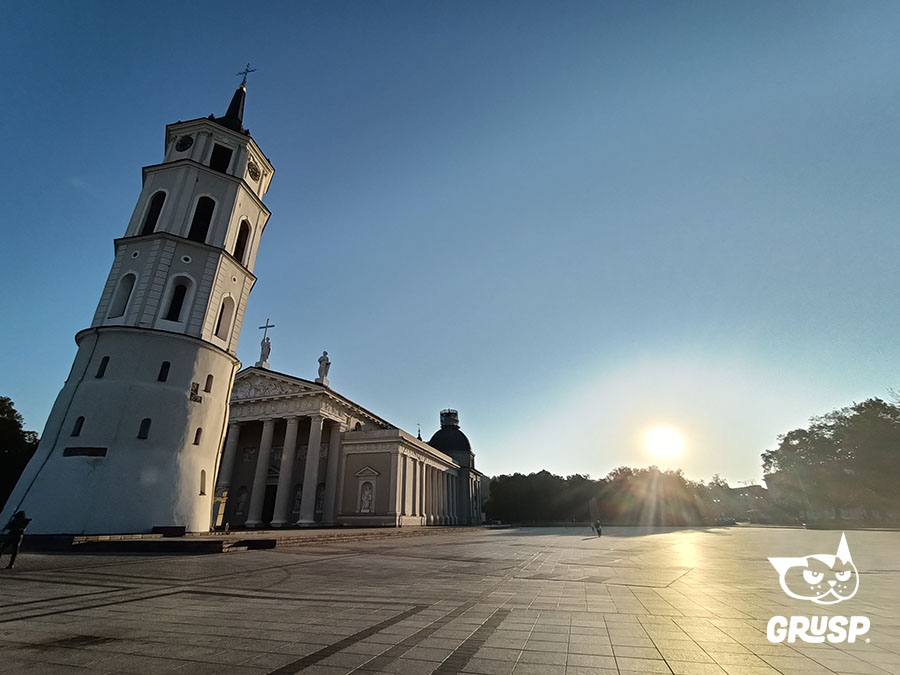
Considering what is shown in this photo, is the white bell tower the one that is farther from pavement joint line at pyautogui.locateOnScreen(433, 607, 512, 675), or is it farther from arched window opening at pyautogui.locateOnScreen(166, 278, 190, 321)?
pavement joint line at pyautogui.locateOnScreen(433, 607, 512, 675)

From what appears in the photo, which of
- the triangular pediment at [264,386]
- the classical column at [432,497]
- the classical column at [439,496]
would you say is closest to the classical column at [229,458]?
the triangular pediment at [264,386]

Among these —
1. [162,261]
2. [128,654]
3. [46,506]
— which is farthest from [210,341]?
[128,654]

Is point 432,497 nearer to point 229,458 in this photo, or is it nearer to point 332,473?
point 332,473

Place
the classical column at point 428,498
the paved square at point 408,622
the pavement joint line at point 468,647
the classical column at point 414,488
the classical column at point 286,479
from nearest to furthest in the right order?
1. the pavement joint line at point 468,647
2. the paved square at point 408,622
3. the classical column at point 286,479
4. the classical column at point 414,488
5. the classical column at point 428,498

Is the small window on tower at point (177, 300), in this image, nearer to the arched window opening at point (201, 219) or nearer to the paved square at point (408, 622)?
the arched window opening at point (201, 219)

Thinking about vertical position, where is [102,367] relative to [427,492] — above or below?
above

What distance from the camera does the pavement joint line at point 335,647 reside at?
3939 millimetres

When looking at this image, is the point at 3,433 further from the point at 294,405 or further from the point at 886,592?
the point at 886,592

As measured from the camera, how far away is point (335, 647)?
464cm

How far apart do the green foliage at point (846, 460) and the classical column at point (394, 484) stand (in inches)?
2050

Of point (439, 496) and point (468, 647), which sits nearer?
point (468, 647)

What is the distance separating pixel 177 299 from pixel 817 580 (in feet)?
89.5

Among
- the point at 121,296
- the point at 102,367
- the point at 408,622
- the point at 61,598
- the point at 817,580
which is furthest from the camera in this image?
the point at 121,296

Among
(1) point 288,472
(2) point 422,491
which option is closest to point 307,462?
(1) point 288,472
